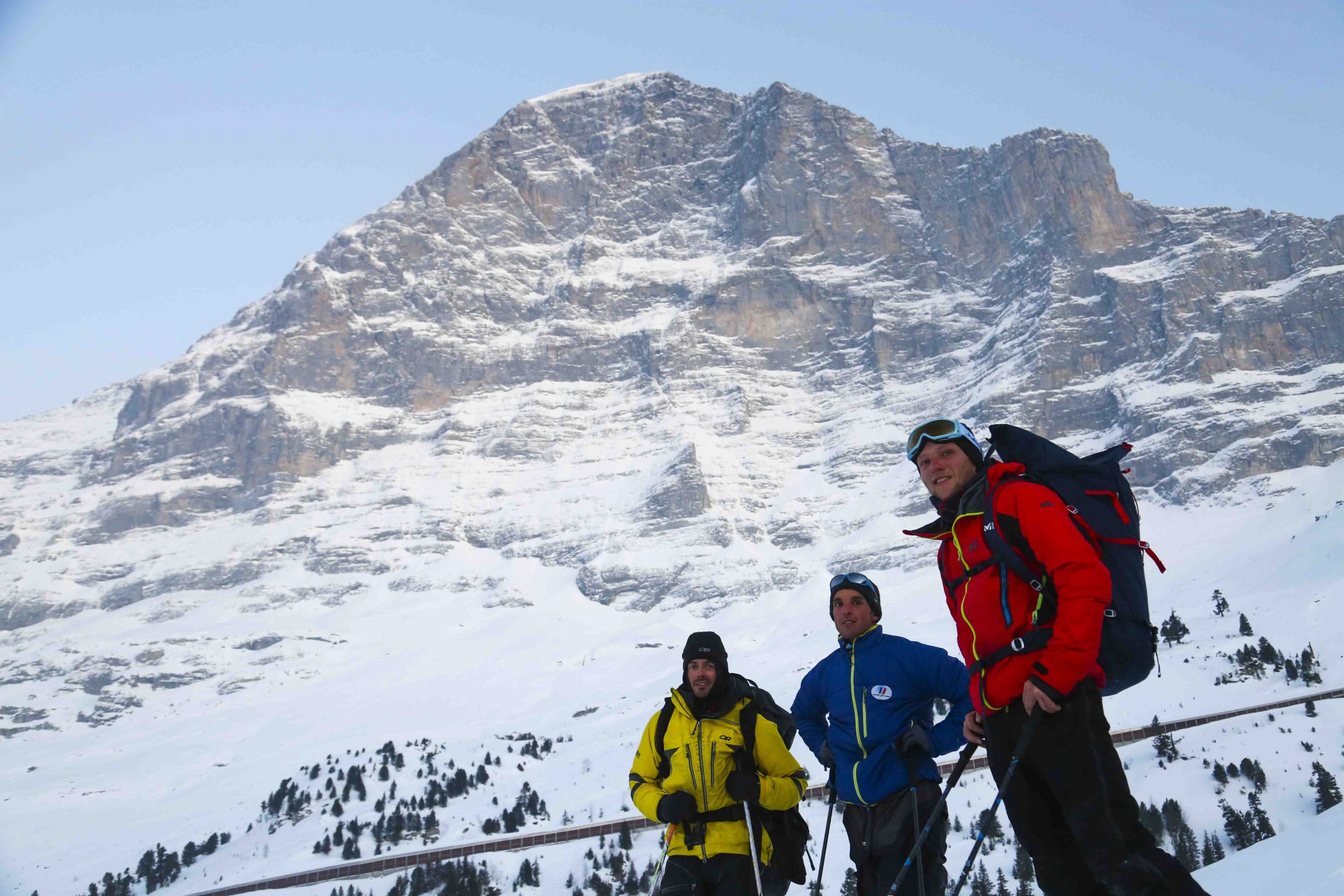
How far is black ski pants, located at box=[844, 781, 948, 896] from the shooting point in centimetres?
591

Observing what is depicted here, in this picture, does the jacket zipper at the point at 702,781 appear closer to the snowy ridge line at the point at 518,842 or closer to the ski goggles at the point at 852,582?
the ski goggles at the point at 852,582

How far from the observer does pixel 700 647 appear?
253 inches

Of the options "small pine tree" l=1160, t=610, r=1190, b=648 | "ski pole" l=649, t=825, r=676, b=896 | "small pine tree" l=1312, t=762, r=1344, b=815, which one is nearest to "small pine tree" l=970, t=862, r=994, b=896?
"small pine tree" l=1312, t=762, r=1344, b=815

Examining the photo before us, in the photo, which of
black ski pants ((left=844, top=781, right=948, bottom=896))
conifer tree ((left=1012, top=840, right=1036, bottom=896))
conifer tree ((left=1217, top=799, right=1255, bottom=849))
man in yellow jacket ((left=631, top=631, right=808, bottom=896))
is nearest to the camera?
black ski pants ((left=844, top=781, right=948, bottom=896))

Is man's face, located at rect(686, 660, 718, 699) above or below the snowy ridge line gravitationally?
above

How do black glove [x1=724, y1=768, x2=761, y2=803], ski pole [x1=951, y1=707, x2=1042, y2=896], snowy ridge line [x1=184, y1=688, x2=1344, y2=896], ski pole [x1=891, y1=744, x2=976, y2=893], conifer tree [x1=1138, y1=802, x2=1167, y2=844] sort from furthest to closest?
snowy ridge line [x1=184, y1=688, x2=1344, y2=896] → conifer tree [x1=1138, y1=802, x2=1167, y2=844] → black glove [x1=724, y1=768, x2=761, y2=803] → ski pole [x1=891, y1=744, x2=976, y2=893] → ski pole [x1=951, y1=707, x2=1042, y2=896]

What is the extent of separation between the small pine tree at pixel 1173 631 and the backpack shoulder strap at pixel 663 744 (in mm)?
87555

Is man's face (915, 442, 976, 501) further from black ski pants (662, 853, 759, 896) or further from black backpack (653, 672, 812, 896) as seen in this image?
black ski pants (662, 853, 759, 896)

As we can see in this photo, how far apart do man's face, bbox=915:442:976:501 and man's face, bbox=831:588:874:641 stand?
3.83 ft

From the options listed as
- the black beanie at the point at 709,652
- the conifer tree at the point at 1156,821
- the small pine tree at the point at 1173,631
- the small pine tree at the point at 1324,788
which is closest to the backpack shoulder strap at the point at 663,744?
the black beanie at the point at 709,652

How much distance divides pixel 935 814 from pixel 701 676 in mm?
1572

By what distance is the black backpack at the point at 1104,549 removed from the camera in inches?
181

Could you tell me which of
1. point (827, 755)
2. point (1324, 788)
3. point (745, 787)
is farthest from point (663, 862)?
point (1324, 788)

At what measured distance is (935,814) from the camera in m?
5.53
